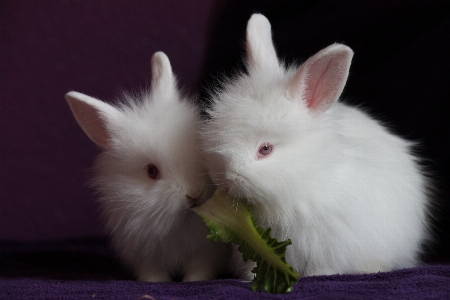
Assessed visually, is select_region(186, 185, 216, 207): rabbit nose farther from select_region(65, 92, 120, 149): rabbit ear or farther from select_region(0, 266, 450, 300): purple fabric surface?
select_region(65, 92, 120, 149): rabbit ear

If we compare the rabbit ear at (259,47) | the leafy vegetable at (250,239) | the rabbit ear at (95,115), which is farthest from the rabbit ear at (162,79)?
the leafy vegetable at (250,239)

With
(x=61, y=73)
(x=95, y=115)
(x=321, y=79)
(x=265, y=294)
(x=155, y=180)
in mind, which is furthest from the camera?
(x=61, y=73)

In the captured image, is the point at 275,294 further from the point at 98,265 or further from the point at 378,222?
the point at 98,265

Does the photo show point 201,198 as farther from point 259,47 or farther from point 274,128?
point 259,47

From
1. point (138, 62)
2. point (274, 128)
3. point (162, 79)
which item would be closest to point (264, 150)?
point (274, 128)

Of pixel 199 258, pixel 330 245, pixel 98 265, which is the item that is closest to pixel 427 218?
pixel 330 245

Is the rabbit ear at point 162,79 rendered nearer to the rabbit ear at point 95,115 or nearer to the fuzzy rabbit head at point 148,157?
the fuzzy rabbit head at point 148,157
